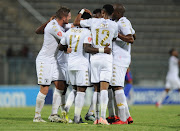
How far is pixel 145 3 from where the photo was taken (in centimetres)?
2616

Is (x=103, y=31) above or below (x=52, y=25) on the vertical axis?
below

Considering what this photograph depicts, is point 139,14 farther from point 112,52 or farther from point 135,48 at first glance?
point 112,52

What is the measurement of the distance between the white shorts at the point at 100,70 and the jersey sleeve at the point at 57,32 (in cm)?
95

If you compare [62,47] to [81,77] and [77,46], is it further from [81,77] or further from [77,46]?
[81,77]

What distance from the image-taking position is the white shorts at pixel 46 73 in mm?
9242

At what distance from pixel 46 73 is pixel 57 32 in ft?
2.95

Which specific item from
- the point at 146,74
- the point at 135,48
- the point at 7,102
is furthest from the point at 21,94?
the point at 135,48

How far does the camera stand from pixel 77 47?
28.7 feet

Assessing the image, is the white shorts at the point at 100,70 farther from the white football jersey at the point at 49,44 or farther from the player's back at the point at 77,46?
the white football jersey at the point at 49,44

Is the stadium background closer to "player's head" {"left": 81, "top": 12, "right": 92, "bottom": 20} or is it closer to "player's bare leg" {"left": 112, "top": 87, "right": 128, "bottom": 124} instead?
"player's head" {"left": 81, "top": 12, "right": 92, "bottom": 20}

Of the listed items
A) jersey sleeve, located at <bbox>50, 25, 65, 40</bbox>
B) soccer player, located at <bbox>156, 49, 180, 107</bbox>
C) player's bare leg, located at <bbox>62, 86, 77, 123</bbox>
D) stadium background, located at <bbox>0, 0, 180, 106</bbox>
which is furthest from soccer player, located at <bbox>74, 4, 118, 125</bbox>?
stadium background, located at <bbox>0, 0, 180, 106</bbox>

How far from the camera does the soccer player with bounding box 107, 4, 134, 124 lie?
8.86 metres

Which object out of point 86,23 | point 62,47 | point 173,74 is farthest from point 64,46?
point 173,74

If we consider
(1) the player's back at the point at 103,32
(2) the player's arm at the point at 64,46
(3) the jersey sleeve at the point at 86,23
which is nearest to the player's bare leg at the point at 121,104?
(1) the player's back at the point at 103,32
